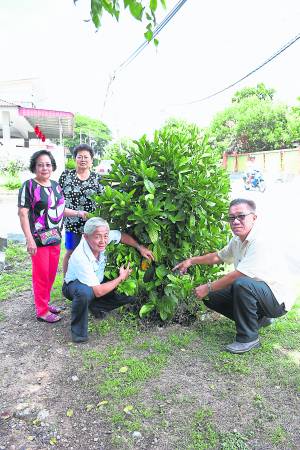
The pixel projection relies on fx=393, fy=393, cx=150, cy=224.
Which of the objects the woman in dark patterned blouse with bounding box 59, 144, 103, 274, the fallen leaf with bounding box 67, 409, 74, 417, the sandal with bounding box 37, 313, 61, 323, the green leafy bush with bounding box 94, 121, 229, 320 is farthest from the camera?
the woman in dark patterned blouse with bounding box 59, 144, 103, 274

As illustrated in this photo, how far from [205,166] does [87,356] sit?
74.4 inches

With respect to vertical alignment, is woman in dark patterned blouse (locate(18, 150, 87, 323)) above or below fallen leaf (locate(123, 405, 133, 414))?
above

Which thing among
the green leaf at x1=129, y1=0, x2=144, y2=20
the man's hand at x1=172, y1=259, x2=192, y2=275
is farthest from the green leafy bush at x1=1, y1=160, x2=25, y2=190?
the green leaf at x1=129, y1=0, x2=144, y2=20

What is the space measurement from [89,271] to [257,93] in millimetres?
33391

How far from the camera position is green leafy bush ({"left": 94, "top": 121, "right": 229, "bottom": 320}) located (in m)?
3.28

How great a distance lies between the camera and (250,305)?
10.1ft

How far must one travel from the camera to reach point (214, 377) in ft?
9.36

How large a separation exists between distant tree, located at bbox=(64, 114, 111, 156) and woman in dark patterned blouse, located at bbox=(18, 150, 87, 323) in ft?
162

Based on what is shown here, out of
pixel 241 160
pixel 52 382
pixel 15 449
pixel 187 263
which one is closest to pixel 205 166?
pixel 187 263

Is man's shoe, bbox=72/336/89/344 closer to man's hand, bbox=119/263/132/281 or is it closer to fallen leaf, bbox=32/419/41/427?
man's hand, bbox=119/263/132/281

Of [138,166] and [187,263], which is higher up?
[138,166]

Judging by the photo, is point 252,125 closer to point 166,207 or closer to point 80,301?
point 166,207

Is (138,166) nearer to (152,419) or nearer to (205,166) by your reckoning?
(205,166)

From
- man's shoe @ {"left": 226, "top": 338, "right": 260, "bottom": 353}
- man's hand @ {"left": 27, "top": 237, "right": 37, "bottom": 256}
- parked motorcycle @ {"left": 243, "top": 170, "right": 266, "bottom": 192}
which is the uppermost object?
parked motorcycle @ {"left": 243, "top": 170, "right": 266, "bottom": 192}
